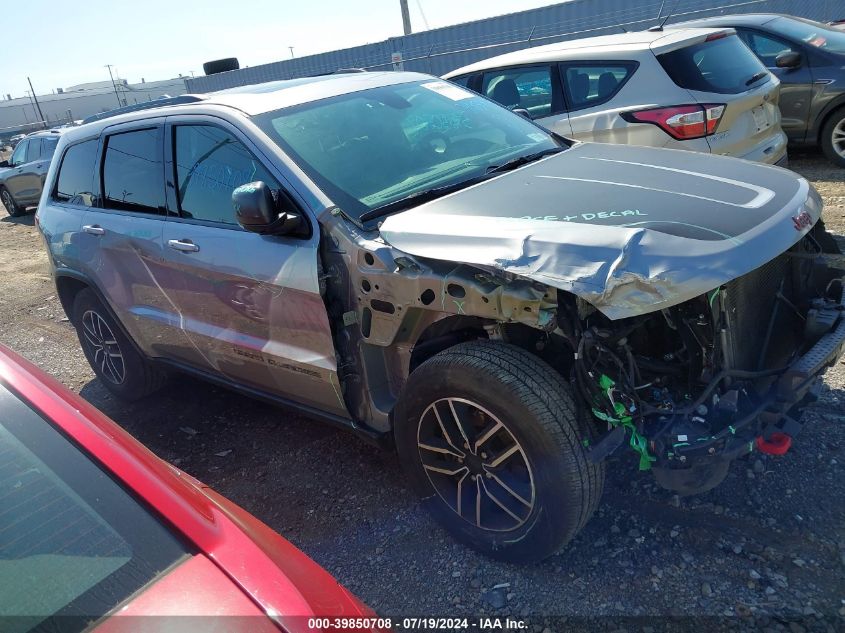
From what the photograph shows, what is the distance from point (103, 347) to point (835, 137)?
7.63m

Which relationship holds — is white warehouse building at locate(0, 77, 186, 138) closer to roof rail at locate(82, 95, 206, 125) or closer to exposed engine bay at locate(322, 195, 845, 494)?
roof rail at locate(82, 95, 206, 125)

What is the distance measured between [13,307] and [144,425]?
4.41 m

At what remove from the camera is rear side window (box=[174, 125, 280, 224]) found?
3.25 m

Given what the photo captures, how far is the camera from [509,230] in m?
2.49

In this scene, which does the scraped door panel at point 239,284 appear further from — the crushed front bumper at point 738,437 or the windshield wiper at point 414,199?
the crushed front bumper at point 738,437

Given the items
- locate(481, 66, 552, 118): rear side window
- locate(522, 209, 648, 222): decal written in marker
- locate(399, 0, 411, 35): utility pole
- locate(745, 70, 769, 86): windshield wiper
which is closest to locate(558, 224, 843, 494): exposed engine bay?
locate(522, 209, 648, 222): decal written in marker

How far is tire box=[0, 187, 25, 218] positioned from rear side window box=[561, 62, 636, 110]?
13171 millimetres

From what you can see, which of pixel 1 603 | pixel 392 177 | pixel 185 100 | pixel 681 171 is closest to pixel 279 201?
pixel 392 177

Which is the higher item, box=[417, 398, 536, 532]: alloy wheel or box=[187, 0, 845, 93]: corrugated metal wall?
box=[187, 0, 845, 93]: corrugated metal wall

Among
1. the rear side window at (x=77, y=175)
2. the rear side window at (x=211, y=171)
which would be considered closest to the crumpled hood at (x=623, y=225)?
the rear side window at (x=211, y=171)

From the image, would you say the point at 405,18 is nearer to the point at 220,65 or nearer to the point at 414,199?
the point at 220,65

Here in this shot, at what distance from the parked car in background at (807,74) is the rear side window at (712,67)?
6.74 feet

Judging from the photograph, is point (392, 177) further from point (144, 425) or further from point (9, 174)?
point (9, 174)

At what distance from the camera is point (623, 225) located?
2412 millimetres
